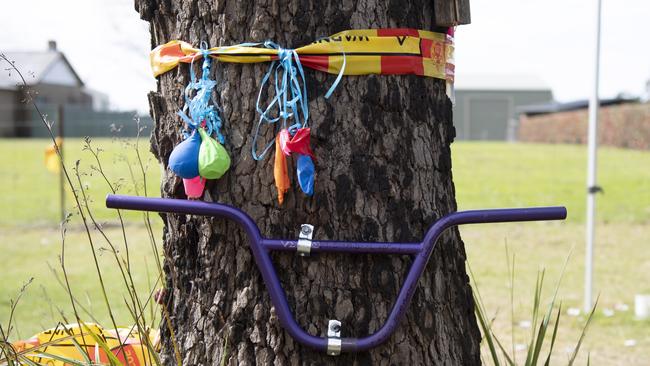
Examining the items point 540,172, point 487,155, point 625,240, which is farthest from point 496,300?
point 487,155

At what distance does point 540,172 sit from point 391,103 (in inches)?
597

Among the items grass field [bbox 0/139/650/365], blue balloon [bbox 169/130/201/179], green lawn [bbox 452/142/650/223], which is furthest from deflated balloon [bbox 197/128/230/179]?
green lawn [bbox 452/142/650/223]

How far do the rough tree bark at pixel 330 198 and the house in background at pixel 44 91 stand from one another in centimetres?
3700

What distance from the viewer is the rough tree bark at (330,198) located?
1.78 metres

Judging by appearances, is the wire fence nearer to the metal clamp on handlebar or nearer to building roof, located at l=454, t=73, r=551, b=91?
building roof, located at l=454, t=73, r=551, b=91

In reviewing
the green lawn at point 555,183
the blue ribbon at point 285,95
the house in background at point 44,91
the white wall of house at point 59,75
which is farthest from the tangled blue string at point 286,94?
the white wall of house at point 59,75

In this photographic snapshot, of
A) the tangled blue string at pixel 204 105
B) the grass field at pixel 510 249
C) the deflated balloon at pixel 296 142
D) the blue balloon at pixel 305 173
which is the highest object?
the tangled blue string at pixel 204 105

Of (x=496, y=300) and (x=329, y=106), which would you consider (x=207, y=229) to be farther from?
(x=496, y=300)

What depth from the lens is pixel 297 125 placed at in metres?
1.76

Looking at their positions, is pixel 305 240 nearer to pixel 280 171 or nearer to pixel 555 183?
pixel 280 171

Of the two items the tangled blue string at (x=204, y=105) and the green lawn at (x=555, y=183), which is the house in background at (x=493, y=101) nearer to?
the green lawn at (x=555, y=183)

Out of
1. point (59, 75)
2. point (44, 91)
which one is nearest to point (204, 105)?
point (44, 91)

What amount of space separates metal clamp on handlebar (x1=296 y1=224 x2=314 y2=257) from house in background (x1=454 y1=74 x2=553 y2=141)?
1819 inches

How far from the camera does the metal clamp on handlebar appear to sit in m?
1.73
